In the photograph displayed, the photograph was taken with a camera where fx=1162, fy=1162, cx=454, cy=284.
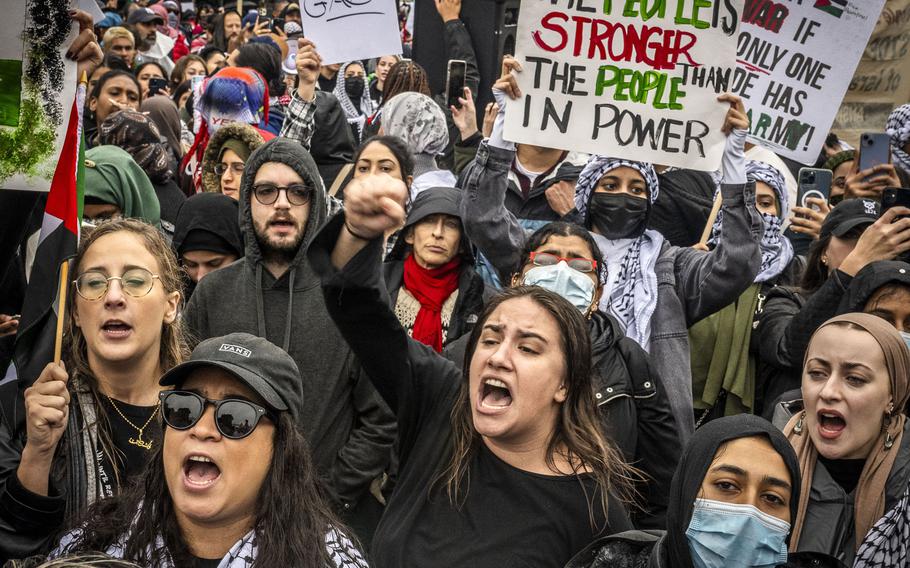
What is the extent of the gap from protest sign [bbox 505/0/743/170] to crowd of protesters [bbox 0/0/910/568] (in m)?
0.14

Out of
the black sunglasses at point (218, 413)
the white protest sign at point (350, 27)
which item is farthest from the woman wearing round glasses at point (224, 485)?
the white protest sign at point (350, 27)

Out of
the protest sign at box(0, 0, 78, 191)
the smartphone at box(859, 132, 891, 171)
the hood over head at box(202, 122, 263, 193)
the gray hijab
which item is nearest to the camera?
the protest sign at box(0, 0, 78, 191)

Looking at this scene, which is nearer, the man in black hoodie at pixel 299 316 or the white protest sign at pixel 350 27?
the man in black hoodie at pixel 299 316

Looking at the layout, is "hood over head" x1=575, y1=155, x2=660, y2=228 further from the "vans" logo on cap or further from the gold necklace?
the "vans" logo on cap

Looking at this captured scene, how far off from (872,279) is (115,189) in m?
3.19

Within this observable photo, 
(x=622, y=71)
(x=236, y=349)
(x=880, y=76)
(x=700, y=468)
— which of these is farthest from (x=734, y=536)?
(x=880, y=76)

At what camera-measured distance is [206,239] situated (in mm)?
5113

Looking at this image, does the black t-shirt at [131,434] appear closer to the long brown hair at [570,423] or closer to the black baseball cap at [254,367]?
the black baseball cap at [254,367]

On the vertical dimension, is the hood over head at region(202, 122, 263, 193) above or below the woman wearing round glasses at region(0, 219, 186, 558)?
above

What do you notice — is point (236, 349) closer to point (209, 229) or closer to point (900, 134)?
point (209, 229)

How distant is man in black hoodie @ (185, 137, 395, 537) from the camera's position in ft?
14.2

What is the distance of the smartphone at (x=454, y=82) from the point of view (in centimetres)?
902

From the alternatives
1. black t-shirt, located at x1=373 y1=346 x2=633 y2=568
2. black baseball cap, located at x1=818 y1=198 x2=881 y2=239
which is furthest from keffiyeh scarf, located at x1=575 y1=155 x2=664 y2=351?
black t-shirt, located at x1=373 y1=346 x2=633 y2=568

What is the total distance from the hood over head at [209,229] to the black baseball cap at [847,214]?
2708mm
